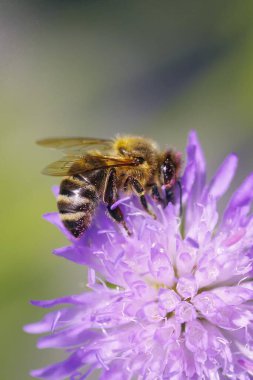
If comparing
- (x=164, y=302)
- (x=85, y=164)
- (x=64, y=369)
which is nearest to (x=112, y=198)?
(x=85, y=164)

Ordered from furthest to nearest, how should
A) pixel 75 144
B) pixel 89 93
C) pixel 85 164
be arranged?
pixel 89 93
pixel 75 144
pixel 85 164

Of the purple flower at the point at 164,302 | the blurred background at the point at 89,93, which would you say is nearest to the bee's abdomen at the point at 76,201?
the purple flower at the point at 164,302

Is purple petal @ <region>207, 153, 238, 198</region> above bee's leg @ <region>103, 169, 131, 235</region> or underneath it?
above

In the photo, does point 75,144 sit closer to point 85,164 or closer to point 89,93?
point 85,164

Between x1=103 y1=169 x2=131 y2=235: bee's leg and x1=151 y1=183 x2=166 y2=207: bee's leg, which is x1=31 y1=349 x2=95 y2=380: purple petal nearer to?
x1=103 y1=169 x2=131 y2=235: bee's leg

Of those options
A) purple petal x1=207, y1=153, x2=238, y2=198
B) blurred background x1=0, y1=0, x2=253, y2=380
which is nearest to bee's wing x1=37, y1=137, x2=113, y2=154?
purple petal x1=207, y1=153, x2=238, y2=198

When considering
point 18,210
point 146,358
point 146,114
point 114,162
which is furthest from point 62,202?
point 146,114

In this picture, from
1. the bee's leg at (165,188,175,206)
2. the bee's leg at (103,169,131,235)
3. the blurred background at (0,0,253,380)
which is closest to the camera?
the bee's leg at (103,169,131,235)
